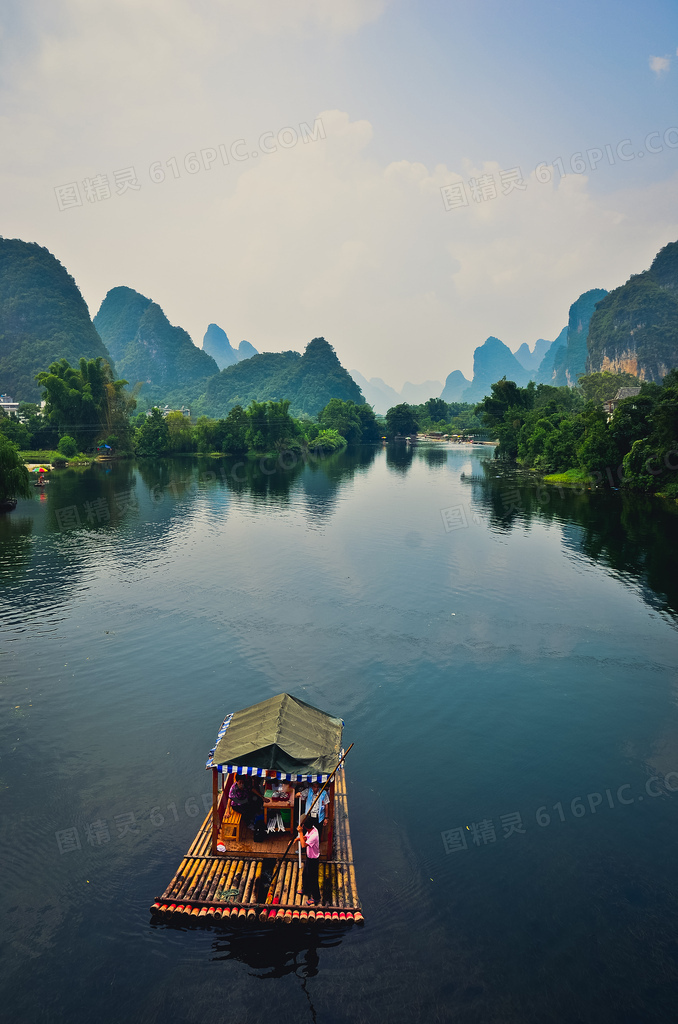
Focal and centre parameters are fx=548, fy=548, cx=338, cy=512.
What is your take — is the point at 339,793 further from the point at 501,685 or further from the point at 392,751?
the point at 501,685

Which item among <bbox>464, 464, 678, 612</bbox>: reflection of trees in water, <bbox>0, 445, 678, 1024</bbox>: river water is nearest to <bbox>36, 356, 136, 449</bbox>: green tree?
<bbox>0, 445, 678, 1024</bbox>: river water

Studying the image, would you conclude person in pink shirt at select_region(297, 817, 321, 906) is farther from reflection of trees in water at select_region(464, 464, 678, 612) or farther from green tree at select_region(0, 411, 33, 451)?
green tree at select_region(0, 411, 33, 451)

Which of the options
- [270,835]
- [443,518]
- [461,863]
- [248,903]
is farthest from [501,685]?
[443,518]

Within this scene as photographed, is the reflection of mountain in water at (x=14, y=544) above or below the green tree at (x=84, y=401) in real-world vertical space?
below

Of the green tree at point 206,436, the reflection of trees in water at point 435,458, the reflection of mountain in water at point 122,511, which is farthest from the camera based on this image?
the green tree at point 206,436

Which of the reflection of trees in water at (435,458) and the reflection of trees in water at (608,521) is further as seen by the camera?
the reflection of trees in water at (435,458)

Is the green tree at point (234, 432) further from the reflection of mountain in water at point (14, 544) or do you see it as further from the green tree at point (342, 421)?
the reflection of mountain in water at point (14, 544)

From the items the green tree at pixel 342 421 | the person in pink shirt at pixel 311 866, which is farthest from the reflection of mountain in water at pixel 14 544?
the green tree at pixel 342 421
